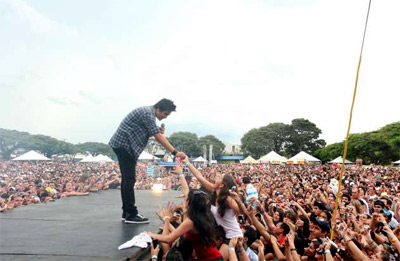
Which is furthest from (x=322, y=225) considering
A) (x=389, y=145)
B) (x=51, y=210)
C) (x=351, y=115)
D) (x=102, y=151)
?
(x=102, y=151)

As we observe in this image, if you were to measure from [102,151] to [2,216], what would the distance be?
105521mm

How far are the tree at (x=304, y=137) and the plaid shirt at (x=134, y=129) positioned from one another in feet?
244

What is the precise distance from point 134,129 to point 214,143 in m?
95.1

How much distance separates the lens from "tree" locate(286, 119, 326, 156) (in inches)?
2931

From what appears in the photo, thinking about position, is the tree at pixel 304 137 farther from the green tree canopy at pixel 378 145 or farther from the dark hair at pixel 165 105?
the dark hair at pixel 165 105

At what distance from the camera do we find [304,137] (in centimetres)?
7444

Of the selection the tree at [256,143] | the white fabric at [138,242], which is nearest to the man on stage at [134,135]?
the white fabric at [138,242]

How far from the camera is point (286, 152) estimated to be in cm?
7781

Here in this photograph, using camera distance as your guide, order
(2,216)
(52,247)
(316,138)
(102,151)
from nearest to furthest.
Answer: (52,247) → (2,216) → (316,138) → (102,151)

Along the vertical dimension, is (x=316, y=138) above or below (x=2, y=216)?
above

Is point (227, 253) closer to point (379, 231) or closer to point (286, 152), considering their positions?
point (379, 231)

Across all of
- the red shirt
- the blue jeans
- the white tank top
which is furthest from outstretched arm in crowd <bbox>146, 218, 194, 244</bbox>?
the blue jeans

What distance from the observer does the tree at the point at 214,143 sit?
97000mm

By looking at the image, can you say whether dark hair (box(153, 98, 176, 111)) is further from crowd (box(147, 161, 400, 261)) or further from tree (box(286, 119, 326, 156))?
tree (box(286, 119, 326, 156))
